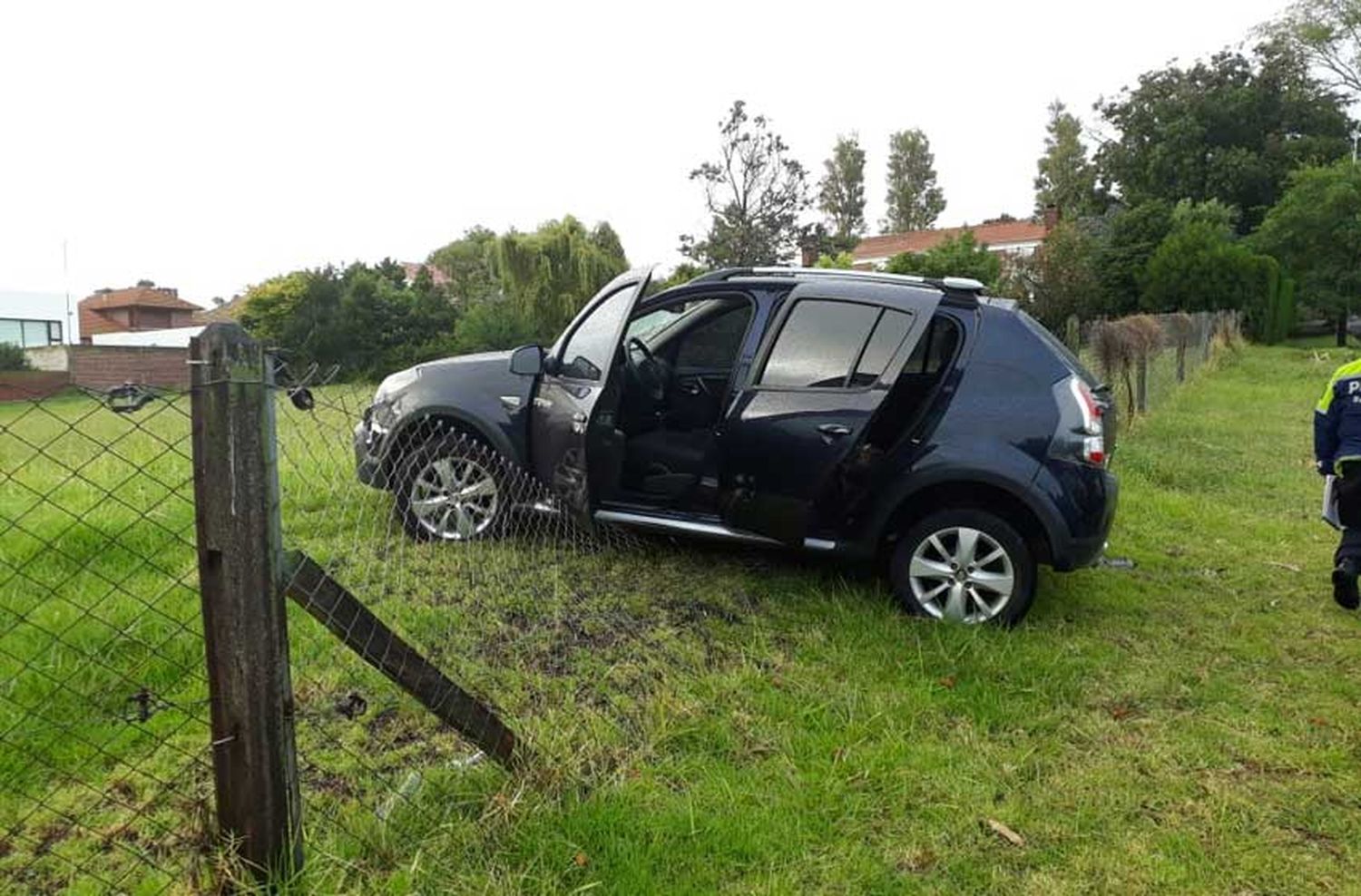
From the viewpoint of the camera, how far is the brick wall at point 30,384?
5.55 ft

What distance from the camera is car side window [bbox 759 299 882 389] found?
4.38 m

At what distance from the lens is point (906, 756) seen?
3.10 meters

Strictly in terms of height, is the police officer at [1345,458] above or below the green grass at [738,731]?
above

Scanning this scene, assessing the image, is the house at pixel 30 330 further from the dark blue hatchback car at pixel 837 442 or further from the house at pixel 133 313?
the dark blue hatchback car at pixel 837 442

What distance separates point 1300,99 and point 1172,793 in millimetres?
52935

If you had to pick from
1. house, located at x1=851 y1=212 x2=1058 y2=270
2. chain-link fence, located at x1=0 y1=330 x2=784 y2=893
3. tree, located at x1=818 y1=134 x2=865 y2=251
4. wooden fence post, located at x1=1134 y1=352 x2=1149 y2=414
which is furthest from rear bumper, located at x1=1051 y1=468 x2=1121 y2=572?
tree, located at x1=818 y1=134 x2=865 y2=251

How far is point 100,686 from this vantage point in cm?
337

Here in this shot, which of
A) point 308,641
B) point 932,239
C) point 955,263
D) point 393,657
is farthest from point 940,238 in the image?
point 393,657

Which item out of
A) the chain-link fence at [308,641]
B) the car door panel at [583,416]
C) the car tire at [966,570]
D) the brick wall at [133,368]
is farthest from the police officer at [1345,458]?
the brick wall at [133,368]

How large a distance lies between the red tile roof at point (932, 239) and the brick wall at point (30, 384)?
49.7 metres

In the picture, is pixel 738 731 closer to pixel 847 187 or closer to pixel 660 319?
pixel 660 319

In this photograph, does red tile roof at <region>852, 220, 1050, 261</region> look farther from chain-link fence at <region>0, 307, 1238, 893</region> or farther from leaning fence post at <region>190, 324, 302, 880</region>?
leaning fence post at <region>190, 324, 302, 880</region>

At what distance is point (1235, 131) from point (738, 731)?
2037 inches

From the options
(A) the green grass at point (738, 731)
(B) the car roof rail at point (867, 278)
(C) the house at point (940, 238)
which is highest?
(C) the house at point (940, 238)
